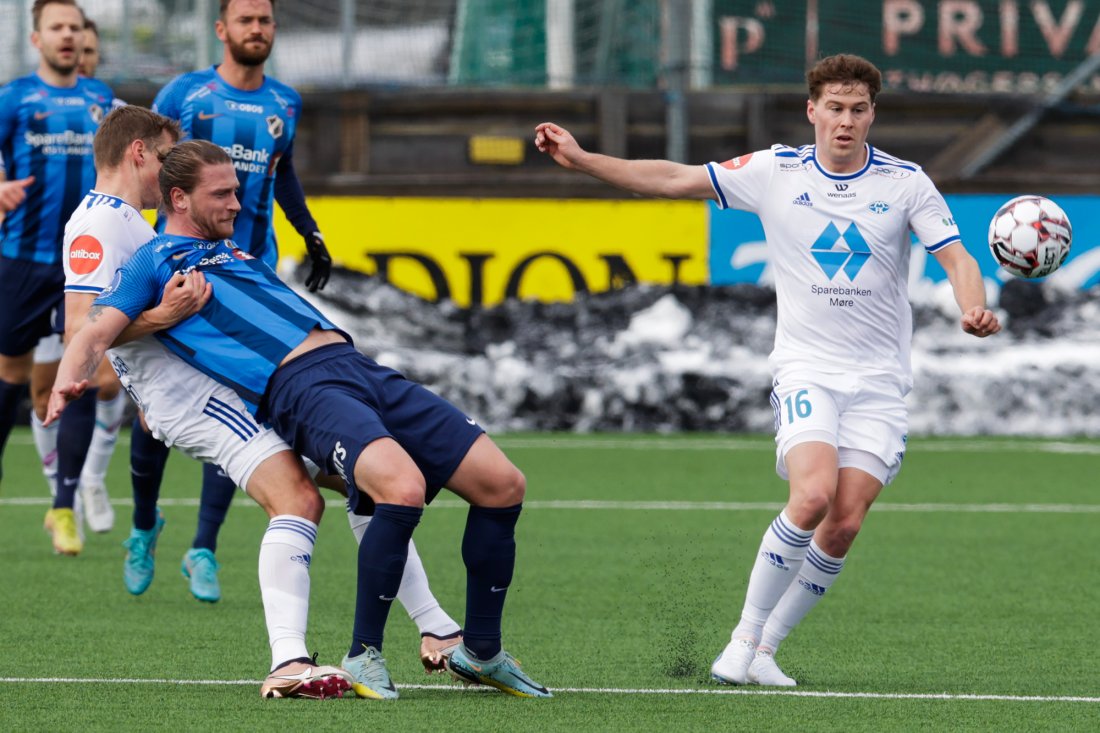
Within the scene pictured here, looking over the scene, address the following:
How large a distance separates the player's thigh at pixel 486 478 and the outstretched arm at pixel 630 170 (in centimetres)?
106

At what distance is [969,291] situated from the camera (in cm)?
556

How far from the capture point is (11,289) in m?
8.42

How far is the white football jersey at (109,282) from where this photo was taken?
17.3ft

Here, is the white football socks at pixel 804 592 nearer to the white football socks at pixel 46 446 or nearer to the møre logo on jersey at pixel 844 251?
the møre logo on jersey at pixel 844 251

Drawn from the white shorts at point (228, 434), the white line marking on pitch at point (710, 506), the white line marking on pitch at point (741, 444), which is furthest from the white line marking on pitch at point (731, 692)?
the white line marking on pitch at point (741, 444)

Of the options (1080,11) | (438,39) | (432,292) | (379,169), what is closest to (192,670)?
(432,292)

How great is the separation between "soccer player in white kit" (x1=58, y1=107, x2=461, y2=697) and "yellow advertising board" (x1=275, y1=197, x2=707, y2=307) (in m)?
7.63

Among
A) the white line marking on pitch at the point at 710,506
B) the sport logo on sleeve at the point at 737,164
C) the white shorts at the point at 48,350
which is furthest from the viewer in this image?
the white line marking on pitch at the point at 710,506

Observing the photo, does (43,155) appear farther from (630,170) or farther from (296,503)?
(296,503)

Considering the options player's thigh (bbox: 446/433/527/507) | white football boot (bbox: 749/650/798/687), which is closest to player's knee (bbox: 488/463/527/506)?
player's thigh (bbox: 446/433/527/507)

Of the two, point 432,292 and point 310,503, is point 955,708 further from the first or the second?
point 432,292

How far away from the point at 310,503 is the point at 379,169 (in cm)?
999

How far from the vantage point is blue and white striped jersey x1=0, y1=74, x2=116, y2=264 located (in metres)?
8.46

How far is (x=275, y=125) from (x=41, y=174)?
5.35ft
